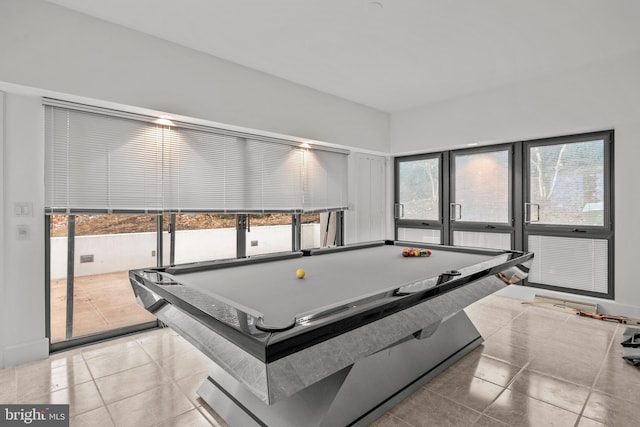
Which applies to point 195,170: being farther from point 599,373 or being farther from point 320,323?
point 599,373

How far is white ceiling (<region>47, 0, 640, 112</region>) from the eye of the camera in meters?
2.62

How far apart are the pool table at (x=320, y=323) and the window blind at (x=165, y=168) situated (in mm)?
1344

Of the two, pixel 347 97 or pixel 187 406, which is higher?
pixel 347 97

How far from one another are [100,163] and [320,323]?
281 centimetres

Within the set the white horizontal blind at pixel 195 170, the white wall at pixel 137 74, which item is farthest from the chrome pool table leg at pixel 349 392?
the white wall at pixel 137 74

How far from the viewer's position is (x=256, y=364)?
1069 millimetres

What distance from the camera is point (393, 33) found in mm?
3012

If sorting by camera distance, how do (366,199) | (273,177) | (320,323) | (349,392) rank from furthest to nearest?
(366,199)
(273,177)
(349,392)
(320,323)

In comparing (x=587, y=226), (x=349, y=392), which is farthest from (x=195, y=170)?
(x=587, y=226)

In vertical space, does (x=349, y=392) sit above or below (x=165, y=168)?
below

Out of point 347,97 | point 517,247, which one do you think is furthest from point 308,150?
point 517,247

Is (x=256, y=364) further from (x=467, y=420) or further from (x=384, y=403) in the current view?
(x=467, y=420)

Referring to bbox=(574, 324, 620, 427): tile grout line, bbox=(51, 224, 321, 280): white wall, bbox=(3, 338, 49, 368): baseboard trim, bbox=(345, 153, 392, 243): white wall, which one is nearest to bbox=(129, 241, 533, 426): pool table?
bbox=(574, 324, 620, 427): tile grout line

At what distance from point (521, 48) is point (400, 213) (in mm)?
3139
